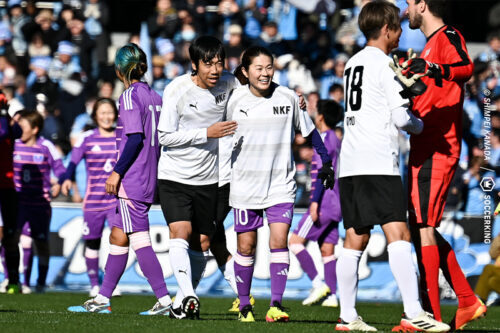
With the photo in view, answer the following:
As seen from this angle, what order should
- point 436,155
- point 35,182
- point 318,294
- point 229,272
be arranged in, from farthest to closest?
point 35,182
point 318,294
point 229,272
point 436,155

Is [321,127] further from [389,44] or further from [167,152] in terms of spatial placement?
[389,44]

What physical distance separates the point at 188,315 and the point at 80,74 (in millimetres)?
12027

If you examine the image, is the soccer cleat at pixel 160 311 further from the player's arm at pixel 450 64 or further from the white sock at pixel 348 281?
the player's arm at pixel 450 64

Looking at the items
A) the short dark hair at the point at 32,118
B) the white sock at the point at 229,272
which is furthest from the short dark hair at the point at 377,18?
the short dark hair at the point at 32,118

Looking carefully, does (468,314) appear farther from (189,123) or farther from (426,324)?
(189,123)

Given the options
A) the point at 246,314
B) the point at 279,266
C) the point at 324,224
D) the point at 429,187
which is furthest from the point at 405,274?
the point at 324,224

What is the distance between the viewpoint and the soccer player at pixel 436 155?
7.51 meters

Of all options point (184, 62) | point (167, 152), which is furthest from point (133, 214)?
point (184, 62)

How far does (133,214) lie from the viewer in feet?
29.1

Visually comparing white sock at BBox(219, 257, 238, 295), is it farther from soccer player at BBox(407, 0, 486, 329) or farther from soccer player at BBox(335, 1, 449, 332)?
soccer player at BBox(407, 0, 486, 329)

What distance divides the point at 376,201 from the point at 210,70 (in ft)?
6.84

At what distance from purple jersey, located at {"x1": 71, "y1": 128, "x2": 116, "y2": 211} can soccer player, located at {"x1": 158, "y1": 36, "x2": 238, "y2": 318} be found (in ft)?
14.5

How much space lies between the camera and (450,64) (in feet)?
24.1

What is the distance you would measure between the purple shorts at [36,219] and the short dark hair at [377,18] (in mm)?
7558
